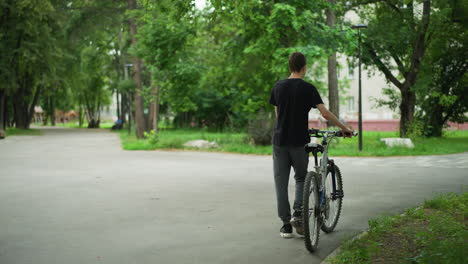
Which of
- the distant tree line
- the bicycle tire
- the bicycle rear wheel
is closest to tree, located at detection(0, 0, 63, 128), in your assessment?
the distant tree line

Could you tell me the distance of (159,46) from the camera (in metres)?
21.7

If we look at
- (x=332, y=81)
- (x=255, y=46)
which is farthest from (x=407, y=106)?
(x=255, y=46)

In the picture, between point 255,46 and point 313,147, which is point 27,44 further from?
point 313,147

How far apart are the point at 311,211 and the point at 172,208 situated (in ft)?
10.1

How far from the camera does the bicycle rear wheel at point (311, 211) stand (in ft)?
17.0

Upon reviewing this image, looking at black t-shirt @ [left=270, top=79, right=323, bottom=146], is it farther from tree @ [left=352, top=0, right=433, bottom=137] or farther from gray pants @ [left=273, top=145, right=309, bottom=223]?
tree @ [left=352, top=0, right=433, bottom=137]

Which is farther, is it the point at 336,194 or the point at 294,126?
the point at 336,194

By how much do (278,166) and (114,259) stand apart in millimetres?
1948

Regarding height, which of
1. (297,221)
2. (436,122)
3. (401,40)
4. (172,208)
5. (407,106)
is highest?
(401,40)

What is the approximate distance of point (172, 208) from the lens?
799 cm

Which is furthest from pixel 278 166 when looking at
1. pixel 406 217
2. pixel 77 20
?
pixel 77 20

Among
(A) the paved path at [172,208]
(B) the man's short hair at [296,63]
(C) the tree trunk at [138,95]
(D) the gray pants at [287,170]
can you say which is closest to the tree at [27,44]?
(C) the tree trunk at [138,95]

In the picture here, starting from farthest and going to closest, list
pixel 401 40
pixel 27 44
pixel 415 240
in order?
1. pixel 27 44
2. pixel 401 40
3. pixel 415 240

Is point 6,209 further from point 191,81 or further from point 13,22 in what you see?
point 13,22
